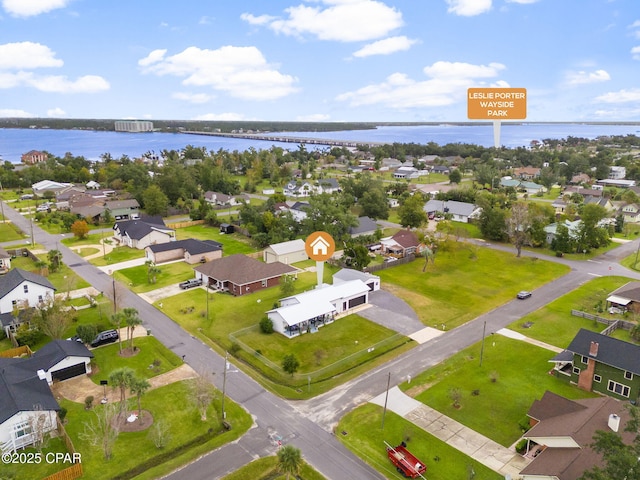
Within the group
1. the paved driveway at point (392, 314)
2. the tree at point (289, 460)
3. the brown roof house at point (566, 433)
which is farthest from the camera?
the paved driveway at point (392, 314)

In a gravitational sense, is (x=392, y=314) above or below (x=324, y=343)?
above

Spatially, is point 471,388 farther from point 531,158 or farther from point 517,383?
point 531,158

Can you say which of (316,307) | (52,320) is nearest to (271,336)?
(316,307)

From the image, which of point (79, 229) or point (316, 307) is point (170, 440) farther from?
point (79, 229)

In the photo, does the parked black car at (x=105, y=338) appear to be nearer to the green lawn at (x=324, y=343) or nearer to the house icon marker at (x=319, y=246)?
the green lawn at (x=324, y=343)

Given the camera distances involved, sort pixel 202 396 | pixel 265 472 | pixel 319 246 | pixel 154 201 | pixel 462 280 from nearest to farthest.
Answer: pixel 265 472 < pixel 202 396 < pixel 319 246 < pixel 462 280 < pixel 154 201

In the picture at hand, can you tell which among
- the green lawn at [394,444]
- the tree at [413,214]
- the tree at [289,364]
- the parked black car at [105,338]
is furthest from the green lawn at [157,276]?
the tree at [413,214]

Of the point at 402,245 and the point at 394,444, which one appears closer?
the point at 394,444
